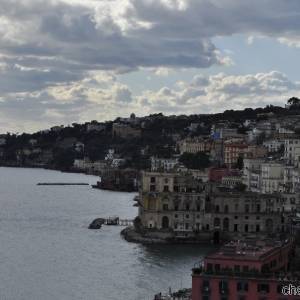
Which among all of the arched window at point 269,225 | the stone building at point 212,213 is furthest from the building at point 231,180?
the arched window at point 269,225

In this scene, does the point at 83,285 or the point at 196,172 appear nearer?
the point at 83,285

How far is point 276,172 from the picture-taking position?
74688 mm

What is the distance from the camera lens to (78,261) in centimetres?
4731

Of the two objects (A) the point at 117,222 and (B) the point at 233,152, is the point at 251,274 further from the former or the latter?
(B) the point at 233,152

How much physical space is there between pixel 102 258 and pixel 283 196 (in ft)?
58.0

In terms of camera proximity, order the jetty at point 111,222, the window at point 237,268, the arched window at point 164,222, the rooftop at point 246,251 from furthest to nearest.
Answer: the jetty at point 111,222, the arched window at point 164,222, the rooftop at point 246,251, the window at point 237,268

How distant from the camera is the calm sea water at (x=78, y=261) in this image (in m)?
38.8

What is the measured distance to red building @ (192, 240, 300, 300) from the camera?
27.2 metres

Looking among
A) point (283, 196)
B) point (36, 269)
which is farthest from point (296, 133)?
point (36, 269)

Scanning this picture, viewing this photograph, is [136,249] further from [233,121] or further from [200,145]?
[233,121]

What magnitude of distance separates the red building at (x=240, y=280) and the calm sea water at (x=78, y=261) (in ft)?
27.2

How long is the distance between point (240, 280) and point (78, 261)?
2048 cm

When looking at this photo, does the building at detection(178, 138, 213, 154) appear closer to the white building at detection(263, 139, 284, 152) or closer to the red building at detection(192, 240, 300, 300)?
the white building at detection(263, 139, 284, 152)

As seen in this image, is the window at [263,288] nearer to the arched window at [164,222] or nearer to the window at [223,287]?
the window at [223,287]
